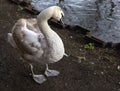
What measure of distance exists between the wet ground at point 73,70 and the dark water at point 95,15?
92cm

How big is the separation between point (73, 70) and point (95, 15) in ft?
9.14

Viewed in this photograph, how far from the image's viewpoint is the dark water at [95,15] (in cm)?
705

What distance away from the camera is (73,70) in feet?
17.4

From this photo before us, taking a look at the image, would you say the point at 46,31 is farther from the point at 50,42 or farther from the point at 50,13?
the point at 50,13

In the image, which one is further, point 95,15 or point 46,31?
point 95,15

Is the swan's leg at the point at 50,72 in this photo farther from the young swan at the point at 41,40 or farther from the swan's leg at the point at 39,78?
the young swan at the point at 41,40

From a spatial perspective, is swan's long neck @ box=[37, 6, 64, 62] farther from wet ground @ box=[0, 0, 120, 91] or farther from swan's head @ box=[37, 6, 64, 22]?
wet ground @ box=[0, 0, 120, 91]

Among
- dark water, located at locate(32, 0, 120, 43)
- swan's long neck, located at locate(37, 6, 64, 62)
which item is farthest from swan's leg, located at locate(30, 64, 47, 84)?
dark water, located at locate(32, 0, 120, 43)

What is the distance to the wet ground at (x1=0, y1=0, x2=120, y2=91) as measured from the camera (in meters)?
4.89

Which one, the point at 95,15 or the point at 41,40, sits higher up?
the point at 41,40

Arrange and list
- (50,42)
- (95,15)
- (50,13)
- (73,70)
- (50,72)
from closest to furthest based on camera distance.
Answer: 1. (50,13)
2. (50,42)
3. (50,72)
4. (73,70)
5. (95,15)

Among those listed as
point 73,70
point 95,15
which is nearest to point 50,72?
point 73,70

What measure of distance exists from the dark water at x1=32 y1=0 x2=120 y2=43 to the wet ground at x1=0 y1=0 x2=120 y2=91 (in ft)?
3.01

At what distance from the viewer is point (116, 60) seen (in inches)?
224
